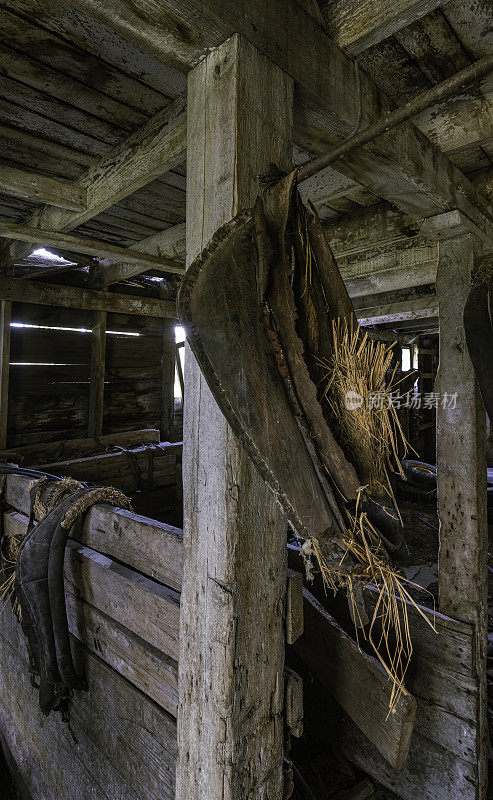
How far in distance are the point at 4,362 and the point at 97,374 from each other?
1.03 meters

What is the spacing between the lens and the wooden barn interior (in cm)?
108

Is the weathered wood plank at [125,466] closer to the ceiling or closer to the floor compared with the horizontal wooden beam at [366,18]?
closer to the floor

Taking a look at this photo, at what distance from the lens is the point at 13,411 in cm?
433

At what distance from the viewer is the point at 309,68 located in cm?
127

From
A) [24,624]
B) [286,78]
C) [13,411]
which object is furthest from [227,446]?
[13,411]

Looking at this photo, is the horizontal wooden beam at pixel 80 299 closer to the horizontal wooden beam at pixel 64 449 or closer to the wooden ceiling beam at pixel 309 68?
the horizontal wooden beam at pixel 64 449

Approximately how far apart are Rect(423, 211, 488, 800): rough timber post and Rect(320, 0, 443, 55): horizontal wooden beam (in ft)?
3.55

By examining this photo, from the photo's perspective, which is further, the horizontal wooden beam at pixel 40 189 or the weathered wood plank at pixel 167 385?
the weathered wood plank at pixel 167 385

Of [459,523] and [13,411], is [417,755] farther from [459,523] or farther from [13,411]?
[13,411]

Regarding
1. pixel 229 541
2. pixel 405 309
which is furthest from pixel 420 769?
pixel 405 309

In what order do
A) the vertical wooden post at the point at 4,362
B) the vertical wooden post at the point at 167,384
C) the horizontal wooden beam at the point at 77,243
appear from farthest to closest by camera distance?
the vertical wooden post at the point at 167,384, the vertical wooden post at the point at 4,362, the horizontal wooden beam at the point at 77,243

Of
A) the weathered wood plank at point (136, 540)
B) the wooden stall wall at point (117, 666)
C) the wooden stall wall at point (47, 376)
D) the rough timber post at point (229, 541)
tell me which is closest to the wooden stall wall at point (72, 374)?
the wooden stall wall at point (47, 376)

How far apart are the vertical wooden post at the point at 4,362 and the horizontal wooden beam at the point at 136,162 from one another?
6.57ft

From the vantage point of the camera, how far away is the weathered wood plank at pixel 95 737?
5.34 feet
